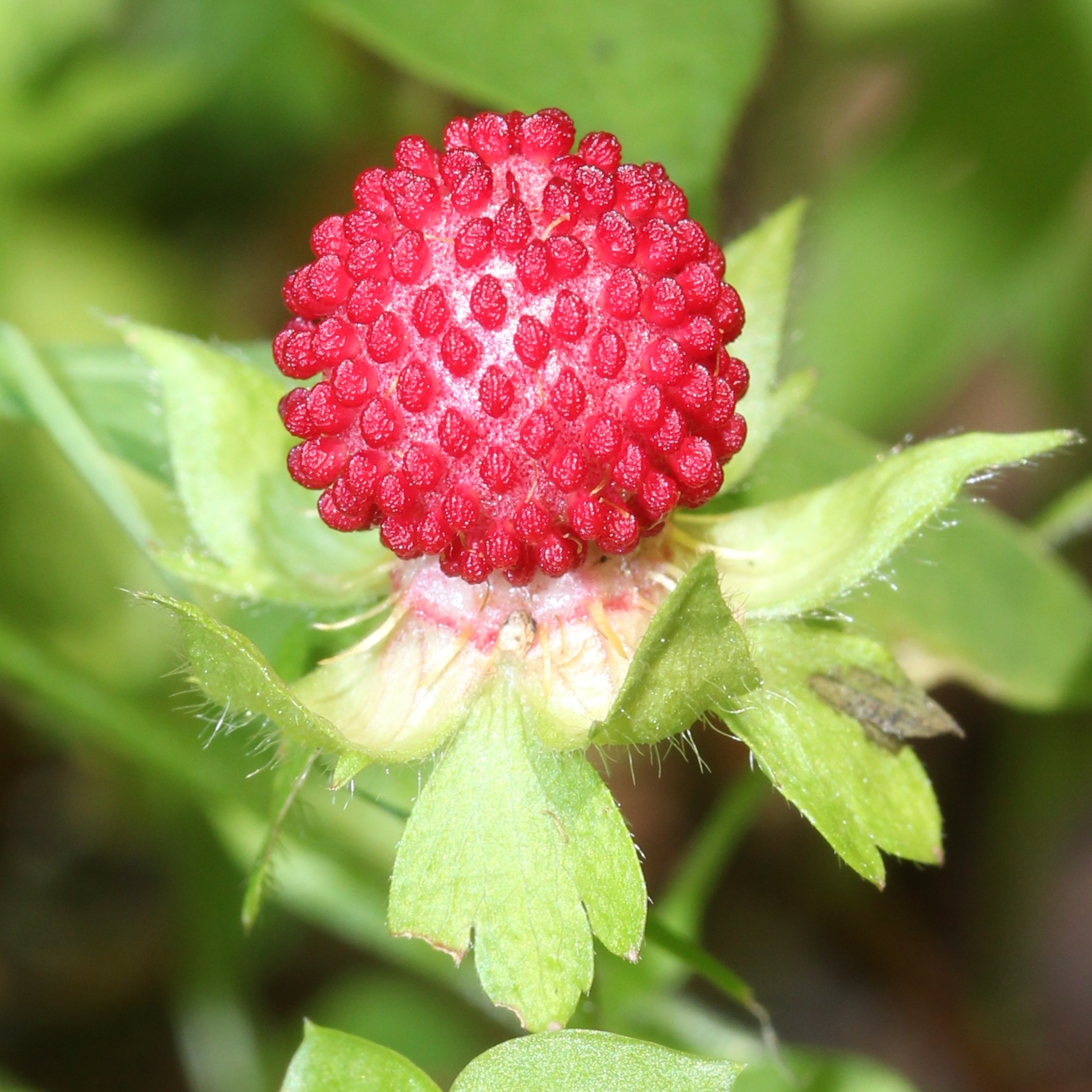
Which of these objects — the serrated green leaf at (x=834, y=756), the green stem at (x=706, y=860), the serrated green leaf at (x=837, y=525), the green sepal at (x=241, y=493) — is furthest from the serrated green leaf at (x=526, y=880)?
the green stem at (x=706, y=860)

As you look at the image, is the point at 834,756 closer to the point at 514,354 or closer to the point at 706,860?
the point at 514,354

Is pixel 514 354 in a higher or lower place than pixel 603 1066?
higher

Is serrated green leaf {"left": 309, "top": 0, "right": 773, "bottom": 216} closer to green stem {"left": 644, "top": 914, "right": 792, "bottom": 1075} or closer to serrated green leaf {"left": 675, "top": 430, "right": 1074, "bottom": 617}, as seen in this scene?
serrated green leaf {"left": 675, "top": 430, "right": 1074, "bottom": 617}

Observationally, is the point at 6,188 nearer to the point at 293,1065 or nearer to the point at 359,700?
the point at 359,700

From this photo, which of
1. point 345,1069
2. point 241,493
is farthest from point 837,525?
point 345,1069

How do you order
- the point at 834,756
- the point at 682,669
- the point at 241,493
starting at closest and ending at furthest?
the point at 682,669 → the point at 834,756 → the point at 241,493
